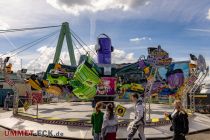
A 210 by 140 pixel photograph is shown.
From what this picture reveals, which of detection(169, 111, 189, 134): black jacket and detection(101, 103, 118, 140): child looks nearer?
detection(169, 111, 189, 134): black jacket

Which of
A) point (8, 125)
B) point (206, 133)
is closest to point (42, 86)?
point (8, 125)

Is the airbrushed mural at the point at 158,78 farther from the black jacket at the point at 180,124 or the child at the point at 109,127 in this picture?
the black jacket at the point at 180,124

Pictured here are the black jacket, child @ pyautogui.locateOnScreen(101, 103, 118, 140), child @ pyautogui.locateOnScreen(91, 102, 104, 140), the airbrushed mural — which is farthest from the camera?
the airbrushed mural

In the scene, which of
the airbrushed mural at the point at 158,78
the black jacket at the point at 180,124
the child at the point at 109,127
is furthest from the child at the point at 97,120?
the airbrushed mural at the point at 158,78

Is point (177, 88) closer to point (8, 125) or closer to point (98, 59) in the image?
point (98, 59)

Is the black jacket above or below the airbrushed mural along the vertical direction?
below

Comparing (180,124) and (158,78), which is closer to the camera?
(180,124)

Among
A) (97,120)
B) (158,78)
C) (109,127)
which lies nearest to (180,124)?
(109,127)

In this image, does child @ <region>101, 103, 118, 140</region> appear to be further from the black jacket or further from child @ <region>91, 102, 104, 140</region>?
the black jacket

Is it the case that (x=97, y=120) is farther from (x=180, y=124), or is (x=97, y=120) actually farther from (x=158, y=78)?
(x=158, y=78)

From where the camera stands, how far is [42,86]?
22.7m

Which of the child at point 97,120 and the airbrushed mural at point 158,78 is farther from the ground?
the airbrushed mural at point 158,78

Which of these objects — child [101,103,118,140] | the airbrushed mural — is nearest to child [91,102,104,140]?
child [101,103,118,140]

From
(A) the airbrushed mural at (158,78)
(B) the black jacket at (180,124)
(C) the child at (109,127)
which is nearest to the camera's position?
(B) the black jacket at (180,124)
